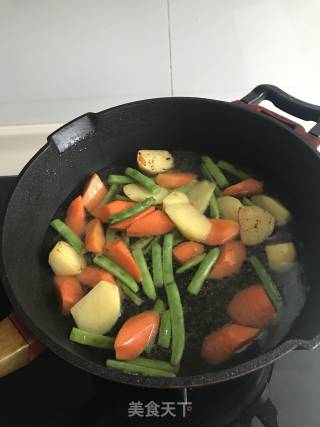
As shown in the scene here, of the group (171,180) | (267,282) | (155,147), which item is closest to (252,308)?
(267,282)

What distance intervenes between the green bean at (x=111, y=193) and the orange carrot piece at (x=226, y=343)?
425 mm

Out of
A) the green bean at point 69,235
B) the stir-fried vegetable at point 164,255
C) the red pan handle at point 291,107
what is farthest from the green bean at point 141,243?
the red pan handle at point 291,107

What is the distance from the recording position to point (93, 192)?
1.16 meters

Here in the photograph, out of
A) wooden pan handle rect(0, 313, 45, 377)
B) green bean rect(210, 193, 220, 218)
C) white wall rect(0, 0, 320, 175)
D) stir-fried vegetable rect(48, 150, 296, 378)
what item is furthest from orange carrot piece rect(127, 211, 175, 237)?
white wall rect(0, 0, 320, 175)

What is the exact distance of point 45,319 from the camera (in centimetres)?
91

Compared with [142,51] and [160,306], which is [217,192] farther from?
[142,51]

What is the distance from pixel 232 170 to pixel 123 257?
14.7 inches

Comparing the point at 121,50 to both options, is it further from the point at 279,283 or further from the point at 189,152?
the point at 279,283

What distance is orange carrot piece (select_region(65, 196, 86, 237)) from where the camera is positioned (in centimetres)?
111

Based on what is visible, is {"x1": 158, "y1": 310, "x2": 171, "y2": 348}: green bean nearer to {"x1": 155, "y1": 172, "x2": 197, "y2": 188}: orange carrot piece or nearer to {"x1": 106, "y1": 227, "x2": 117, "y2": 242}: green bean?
{"x1": 106, "y1": 227, "x2": 117, "y2": 242}: green bean

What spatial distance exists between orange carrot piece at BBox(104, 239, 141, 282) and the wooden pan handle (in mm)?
232

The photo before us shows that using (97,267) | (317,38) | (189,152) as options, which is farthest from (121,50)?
(97,267)

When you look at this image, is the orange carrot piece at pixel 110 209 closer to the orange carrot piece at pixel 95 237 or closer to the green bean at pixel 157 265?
the orange carrot piece at pixel 95 237

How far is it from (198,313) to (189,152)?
0.46 m
